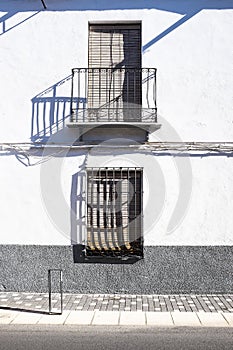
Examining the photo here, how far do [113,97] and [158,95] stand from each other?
2.95 ft

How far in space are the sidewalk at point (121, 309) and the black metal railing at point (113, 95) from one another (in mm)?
3320

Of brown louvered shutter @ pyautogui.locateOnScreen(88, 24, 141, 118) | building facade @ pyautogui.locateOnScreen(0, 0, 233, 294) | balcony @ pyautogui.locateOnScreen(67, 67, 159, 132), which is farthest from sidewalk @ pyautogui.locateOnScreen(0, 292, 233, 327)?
A: brown louvered shutter @ pyautogui.locateOnScreen(88, 24, 141, 118)

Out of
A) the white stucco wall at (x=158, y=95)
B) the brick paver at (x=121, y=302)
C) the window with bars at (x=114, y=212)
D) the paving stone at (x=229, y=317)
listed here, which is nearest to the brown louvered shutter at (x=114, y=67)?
the white stucco wall at (x=158, y=95)

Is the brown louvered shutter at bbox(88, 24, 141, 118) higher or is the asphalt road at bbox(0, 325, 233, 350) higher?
the brown louvered shutter at bbox(88, 24, 141, 118)

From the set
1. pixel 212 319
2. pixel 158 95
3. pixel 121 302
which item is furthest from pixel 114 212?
pixel 212 319

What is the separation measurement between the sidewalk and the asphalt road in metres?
0.22

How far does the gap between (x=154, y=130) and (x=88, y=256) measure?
8.92ft

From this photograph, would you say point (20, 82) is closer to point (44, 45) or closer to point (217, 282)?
point (44, 45)

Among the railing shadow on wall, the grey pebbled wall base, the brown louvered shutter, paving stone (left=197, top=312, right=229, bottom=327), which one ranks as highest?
the brown louvered shutter

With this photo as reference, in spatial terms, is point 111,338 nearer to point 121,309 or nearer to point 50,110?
point 121,309

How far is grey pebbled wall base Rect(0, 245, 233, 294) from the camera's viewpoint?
28.0ft

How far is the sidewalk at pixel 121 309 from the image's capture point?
6.84 meters

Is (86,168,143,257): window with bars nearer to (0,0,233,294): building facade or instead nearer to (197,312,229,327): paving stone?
(0,0,233,294): building facade

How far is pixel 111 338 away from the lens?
6.12 meters
